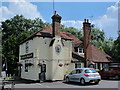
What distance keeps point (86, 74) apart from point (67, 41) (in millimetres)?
8345

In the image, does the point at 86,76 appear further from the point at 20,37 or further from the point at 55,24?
the point at 20,37

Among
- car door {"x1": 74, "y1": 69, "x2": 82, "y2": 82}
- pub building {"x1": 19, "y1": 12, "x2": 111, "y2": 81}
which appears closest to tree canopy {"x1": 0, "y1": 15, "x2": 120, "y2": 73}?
pub building {"x1": 19, "y1": 12, "x2": 111, "y2": 81}

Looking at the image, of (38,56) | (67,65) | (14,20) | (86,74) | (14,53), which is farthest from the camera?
(14,20)

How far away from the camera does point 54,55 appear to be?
2358cm

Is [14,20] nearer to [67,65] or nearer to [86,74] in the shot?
[67,65]

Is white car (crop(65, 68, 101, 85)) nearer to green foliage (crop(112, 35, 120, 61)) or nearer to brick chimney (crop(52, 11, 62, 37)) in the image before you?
brick chimney (crop(52, 11, 62, 37))

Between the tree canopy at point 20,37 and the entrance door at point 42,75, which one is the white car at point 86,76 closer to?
the entrance door at point 42,75

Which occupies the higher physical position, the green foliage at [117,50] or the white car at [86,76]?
the green foliage at [117,50]

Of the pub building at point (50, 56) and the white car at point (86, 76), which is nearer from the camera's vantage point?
the white car at point (86, 76)

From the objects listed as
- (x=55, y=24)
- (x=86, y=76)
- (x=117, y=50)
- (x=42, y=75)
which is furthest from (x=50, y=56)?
(x=117, y=50)

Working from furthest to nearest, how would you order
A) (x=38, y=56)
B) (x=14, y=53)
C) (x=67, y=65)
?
(x=14, y=53)
(x=67, y=65)
(x=38, y=56)

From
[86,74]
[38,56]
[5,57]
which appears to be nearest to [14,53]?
[5,57]

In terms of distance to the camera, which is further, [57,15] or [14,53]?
[14,53]

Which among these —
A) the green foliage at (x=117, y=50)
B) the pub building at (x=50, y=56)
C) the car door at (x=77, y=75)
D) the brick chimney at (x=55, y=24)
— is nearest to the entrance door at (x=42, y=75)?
the pub building at (x=50, y=56)
